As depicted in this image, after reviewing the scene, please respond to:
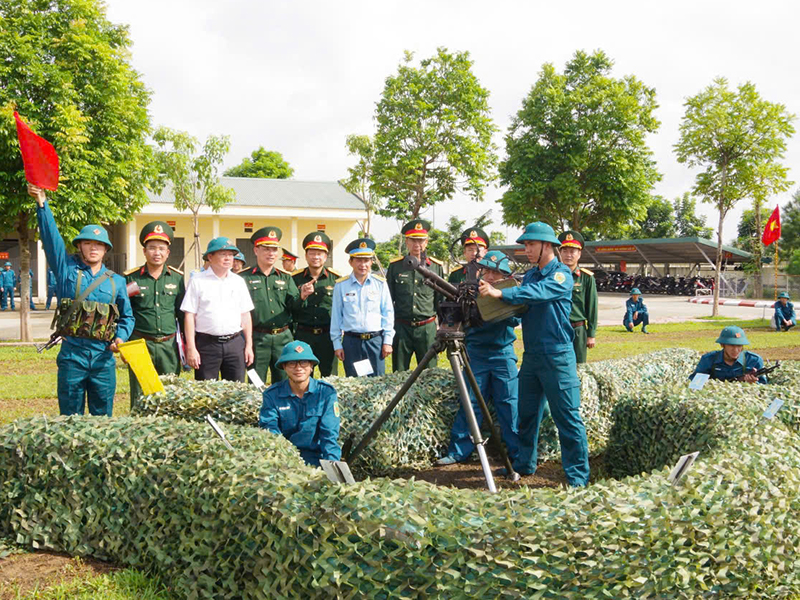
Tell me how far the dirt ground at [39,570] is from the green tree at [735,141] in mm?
20628

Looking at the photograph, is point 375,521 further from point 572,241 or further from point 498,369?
point 572,241

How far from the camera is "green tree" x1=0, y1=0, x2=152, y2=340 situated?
40.9ft

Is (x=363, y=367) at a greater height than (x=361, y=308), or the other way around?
(x=361, y=308)

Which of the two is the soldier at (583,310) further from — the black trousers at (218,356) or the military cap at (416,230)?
the black trousers at (218,356)

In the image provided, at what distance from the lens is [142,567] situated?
3.37m

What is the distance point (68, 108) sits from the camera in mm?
12523

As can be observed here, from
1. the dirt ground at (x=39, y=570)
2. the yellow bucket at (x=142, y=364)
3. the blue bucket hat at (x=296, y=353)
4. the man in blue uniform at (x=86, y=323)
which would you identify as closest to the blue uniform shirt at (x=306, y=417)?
the blue bucket hat at (x=296, y=353)

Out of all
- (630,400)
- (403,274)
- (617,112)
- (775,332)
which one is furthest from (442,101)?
(630,400)

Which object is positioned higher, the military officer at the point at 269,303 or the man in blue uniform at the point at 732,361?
the military officer at the point at 269,303

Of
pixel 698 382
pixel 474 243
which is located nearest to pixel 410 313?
pixel 474 243

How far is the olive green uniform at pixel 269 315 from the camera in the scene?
6203 mm

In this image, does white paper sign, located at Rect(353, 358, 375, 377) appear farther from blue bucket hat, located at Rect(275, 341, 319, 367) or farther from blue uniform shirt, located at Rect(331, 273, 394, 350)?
blue bucket hat, located at Rect(275, 341, 319, 367)

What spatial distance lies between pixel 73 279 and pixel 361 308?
2334 millimetres

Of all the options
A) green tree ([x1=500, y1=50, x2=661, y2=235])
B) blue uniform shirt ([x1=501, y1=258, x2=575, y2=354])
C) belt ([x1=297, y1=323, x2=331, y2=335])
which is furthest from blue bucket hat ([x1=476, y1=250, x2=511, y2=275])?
green tree ([x1=500, y1=50, x2=661, y2=235])
